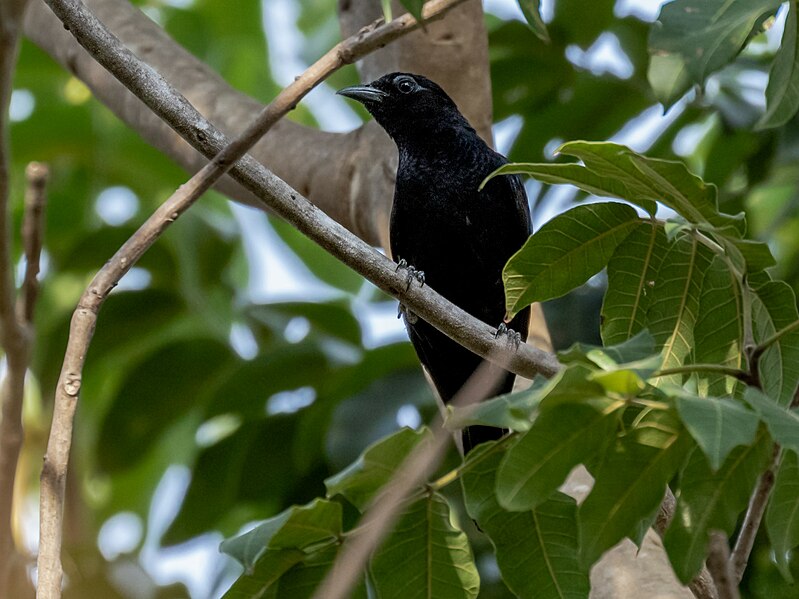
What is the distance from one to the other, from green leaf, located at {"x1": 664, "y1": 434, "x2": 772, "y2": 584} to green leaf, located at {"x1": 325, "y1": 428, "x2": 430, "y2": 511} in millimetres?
430

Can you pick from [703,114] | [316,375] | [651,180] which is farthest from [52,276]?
[651,180]

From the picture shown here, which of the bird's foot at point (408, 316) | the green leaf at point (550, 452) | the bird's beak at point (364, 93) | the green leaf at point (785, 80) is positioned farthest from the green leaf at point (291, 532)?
the bird's beak at point (364, 93)

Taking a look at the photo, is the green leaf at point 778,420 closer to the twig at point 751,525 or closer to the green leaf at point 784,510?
the green leaf at point 784,510

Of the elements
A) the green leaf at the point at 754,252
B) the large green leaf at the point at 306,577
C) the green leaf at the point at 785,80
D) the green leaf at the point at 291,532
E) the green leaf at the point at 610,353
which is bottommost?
the large green leaf at the point at 306,577

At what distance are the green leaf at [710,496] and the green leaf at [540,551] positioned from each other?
0.34m

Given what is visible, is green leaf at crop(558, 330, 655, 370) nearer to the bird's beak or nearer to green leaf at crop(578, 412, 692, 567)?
green leaf at crop(578, 412, 692, 567)

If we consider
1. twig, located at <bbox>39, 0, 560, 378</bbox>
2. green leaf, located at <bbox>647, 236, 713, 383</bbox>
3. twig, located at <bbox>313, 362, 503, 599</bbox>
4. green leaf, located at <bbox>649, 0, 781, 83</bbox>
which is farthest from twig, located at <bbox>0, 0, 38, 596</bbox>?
green leaf, located at <bbox>649, 0, 781, 83</bbox>

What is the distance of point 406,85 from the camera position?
4109 millimetres

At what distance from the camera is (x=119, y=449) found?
4406 mm

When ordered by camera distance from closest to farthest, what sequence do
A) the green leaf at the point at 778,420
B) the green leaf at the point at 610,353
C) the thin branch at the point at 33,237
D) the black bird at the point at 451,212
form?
1. the green leaf at the point at 778,420
2. the green leaf at the point at 610,353
3. the thin branch at the point at 33,237
4. the black bird at the point at 451,212

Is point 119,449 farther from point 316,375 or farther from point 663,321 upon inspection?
point 663,321

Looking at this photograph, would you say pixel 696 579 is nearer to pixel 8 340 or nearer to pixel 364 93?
pixel 8 340

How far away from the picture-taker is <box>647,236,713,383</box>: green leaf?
223cm

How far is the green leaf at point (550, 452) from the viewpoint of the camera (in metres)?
1.65
